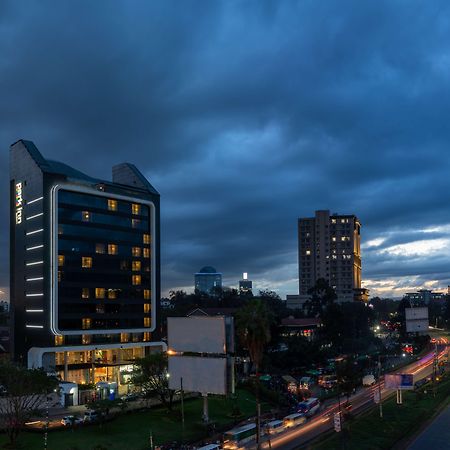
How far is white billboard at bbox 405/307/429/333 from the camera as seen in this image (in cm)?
14625

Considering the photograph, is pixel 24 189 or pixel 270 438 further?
pixel 24 189

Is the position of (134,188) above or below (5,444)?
above

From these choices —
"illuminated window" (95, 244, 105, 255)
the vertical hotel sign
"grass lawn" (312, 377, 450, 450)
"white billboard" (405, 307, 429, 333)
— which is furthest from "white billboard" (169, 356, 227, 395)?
"white billboard" (405, 307, 429, 333)

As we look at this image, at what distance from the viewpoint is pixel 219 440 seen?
77312 millimetres

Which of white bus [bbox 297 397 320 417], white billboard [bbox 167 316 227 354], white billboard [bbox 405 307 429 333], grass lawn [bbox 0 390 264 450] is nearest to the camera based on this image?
grass lawn [bbox 0 390 264 450]

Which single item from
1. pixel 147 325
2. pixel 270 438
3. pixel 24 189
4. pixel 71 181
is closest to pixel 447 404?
pixel 270 438

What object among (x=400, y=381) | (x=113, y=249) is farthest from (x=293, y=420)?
(x=113, y=249)

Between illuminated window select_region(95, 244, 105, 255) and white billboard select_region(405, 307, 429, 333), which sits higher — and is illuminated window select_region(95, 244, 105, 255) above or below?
above

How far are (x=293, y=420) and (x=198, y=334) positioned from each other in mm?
20049

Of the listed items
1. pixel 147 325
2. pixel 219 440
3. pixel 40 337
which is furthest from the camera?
pixel 147 325

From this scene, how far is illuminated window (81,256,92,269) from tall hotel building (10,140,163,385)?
0.77 ft

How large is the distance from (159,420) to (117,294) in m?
54.8

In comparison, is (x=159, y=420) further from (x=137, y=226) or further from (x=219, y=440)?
(x=137, y=226)

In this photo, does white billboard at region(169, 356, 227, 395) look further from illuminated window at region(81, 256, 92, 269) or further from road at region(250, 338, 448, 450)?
illuminated window at region(81, 256, 92, 269)
